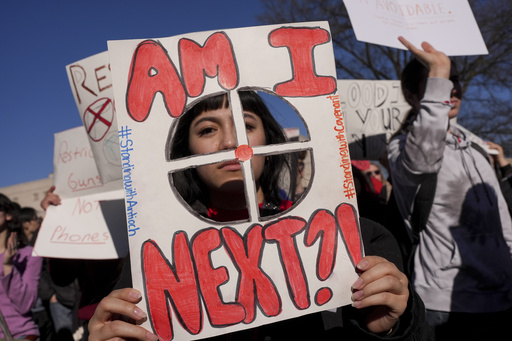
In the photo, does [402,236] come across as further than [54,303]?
No

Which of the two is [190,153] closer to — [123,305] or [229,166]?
[229,166]

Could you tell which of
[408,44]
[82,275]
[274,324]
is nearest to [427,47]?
[408,44]

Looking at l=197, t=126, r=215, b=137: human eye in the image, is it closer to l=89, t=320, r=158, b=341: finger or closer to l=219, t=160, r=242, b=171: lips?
l=219, t=160, r=242, b=171: lips

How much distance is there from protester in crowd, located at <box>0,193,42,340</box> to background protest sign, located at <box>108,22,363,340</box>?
7.09 feet

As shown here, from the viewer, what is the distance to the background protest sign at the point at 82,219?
2258 millimetres

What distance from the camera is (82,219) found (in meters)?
2.45

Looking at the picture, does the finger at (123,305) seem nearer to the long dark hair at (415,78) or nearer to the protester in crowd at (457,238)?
the protester in crowd at (457,238)

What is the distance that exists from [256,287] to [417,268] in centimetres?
112

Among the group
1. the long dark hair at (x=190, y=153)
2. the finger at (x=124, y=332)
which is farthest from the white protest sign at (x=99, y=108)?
the finger at (x=124, y=332)

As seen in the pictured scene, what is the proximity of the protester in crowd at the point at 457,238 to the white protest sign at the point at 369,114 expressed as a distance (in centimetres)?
145

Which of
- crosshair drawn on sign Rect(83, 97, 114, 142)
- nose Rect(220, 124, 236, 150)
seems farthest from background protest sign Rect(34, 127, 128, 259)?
nose Rect(220, 124, 236, 150)

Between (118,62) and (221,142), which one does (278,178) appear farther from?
(118,62)

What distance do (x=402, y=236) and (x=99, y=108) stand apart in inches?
61.9

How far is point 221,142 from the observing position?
Answer: 1231 mm
